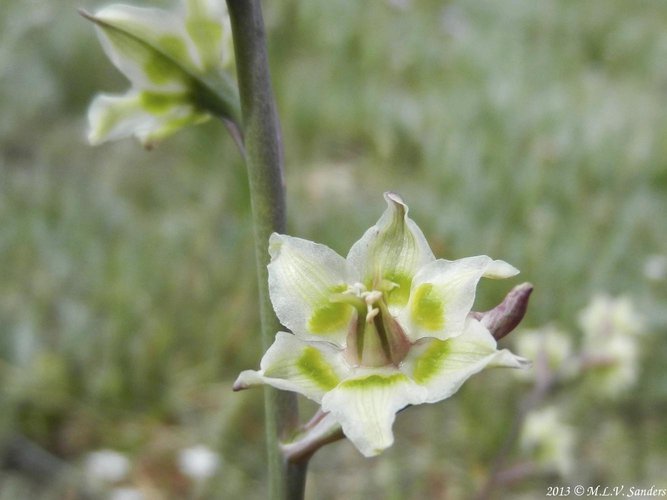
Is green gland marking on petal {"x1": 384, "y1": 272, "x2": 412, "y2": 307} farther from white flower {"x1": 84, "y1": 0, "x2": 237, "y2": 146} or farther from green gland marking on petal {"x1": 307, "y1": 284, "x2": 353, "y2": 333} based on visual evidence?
white flower {"x1": 84, "y1": 0, "x2": 237, "y2": 146}

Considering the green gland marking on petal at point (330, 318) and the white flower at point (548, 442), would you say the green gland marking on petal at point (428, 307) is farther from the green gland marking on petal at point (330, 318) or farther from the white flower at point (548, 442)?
the white flower at point (548, 442)

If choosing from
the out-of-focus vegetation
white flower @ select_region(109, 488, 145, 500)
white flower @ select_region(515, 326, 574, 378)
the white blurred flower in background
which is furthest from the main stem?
the white blurred flower in background

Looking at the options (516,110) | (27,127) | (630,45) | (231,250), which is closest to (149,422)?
(231,250)

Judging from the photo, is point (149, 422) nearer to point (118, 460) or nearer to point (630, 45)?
point (118, 460)

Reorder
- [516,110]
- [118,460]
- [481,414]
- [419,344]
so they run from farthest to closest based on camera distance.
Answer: [516,110] → [481,414] → [118,460] → [419,344]

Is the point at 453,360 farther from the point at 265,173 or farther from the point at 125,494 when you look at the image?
the point at 125,494

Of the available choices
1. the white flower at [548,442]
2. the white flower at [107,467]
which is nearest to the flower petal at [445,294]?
the white flower at [548,442]
